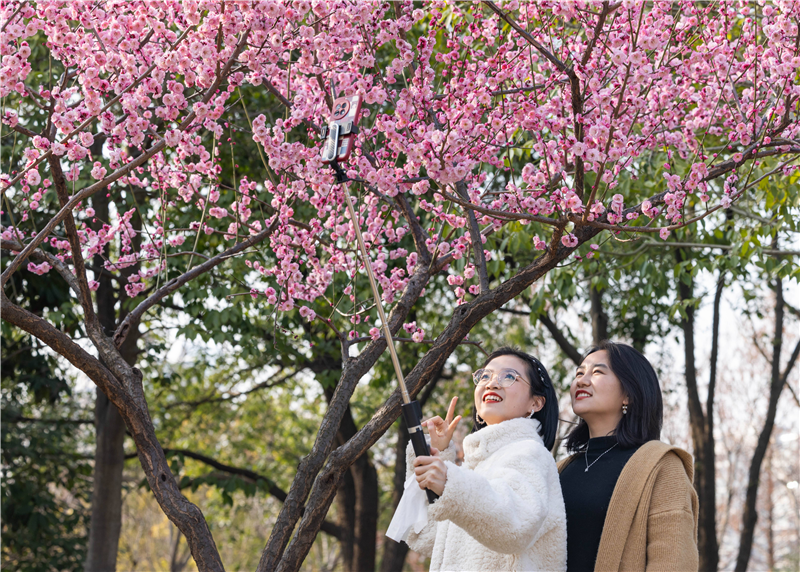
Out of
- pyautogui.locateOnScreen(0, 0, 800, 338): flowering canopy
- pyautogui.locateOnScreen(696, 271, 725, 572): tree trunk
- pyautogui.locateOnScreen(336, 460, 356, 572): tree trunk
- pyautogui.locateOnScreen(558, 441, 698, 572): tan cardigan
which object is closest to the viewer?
pyautogui.locateOnScreen(558, 441, 698, 572): tan cardigan

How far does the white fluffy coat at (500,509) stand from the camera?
174 centimetres

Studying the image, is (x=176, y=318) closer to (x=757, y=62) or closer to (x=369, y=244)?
(x=369, y=244)

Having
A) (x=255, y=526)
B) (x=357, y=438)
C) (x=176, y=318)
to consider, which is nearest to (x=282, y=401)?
(x=176, y=318)

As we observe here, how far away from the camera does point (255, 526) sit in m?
19.0

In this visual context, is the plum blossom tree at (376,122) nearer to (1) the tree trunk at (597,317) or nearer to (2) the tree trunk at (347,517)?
(1) the tree trunk at (597,317)

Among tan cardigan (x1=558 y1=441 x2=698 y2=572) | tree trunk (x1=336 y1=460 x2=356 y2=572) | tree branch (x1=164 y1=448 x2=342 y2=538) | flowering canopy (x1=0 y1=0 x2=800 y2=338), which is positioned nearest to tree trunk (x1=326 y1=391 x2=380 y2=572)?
tree trunk (x1=336 y1=460 x2=356 y2=572)

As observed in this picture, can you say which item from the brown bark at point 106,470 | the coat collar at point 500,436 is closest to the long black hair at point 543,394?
the coat collar at point 500,436

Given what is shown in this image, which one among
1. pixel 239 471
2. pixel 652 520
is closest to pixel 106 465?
pixel 239 471

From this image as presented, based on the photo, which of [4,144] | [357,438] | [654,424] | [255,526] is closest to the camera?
[654,424]

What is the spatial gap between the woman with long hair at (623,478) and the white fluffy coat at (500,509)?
0.60 ft

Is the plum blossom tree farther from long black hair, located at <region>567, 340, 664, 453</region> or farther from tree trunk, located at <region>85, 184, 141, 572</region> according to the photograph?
tree trunk, located at <region>85, 184, 141, 572</region>

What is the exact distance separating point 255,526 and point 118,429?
514 inches

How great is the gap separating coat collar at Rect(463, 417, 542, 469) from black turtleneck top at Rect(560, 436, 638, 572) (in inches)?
11.2

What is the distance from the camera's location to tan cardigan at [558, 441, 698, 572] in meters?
2.03
